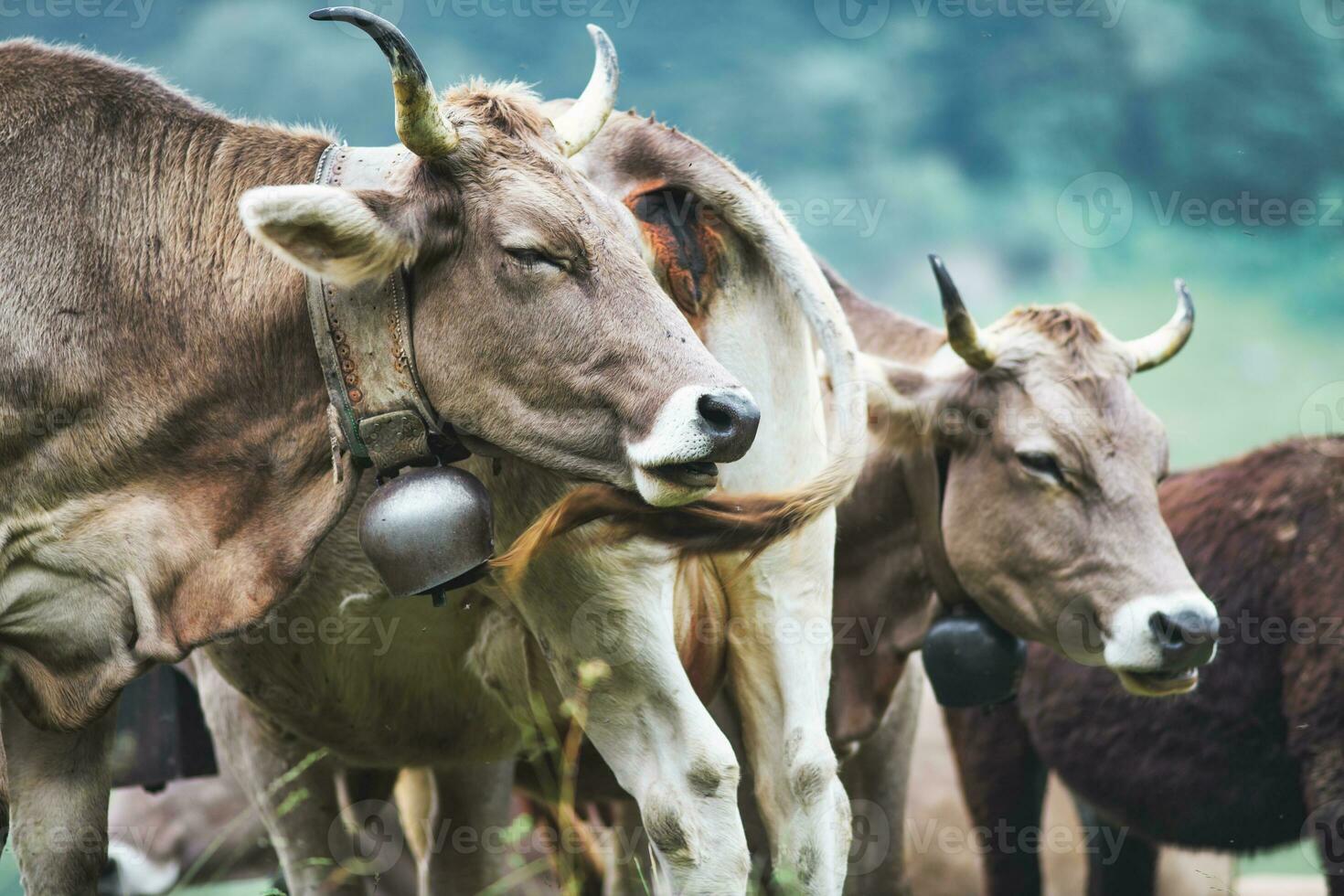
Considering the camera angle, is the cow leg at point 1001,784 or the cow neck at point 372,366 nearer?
the cow neck at point 372,366

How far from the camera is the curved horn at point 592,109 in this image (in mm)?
3537

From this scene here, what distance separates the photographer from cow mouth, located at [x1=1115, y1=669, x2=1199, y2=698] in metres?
4.73

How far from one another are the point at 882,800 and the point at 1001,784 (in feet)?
2.83

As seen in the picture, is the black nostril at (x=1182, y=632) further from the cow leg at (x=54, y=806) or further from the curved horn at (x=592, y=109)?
the cow leg at (x=54, y=806)

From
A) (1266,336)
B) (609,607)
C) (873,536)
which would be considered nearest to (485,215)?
(609,607)

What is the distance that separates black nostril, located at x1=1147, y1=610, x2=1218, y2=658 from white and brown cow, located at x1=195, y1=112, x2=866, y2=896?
125 cm

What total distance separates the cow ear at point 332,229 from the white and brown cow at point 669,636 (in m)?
0.53

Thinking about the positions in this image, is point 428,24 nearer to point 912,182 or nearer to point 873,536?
point 912,182

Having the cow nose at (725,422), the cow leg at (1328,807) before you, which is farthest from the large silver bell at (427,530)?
the cow leg at (1328,807)

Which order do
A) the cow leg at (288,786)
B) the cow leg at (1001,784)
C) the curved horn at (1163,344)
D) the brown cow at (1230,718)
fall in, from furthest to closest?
the cow leg at (1001,784), the brown cow at (1230,718), the curved horn at (1163,344), the cow leg at (288,786)

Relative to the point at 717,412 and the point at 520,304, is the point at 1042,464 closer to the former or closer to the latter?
the point at 717,412

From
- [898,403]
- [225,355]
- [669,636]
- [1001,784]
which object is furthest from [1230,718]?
[225,355]

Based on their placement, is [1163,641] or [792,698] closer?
[792,698]

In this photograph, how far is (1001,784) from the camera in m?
6.21
